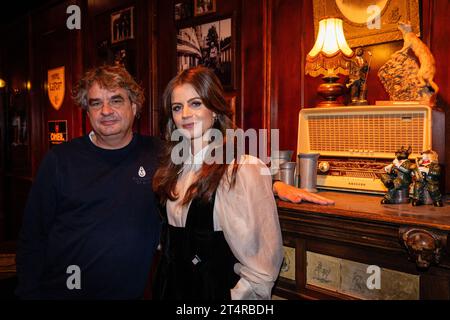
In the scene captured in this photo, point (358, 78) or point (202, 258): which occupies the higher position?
point (358, 78)

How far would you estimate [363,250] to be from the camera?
1.66 metres

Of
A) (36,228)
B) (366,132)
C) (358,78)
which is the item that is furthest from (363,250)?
(36,228)

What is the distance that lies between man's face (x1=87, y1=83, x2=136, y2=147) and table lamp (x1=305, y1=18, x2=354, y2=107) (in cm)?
100

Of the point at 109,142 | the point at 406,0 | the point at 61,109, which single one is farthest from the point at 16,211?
the point at 406,0

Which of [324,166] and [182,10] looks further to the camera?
[182,10]

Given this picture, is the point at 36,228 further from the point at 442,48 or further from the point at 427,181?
the point at 442,48

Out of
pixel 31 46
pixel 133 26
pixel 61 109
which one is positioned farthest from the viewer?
pixel 31 46

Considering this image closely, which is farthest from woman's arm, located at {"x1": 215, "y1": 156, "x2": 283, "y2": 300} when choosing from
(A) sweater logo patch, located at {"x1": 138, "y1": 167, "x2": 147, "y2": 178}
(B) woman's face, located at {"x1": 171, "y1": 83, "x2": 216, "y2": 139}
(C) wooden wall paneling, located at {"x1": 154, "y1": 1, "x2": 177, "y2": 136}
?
(C) wooden wall paneling, located at {"x1": 154, "y1": 1, "x2": 177, "y2": 136}

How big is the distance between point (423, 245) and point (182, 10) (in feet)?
8.58

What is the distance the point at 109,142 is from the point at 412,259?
1.42m

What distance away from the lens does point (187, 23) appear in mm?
3203

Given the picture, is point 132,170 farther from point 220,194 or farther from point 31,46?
point 31,46

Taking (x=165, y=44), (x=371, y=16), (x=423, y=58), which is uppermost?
(x=165, y=44)

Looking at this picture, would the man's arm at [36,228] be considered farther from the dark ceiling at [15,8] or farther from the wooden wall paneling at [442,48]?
the dark ceiling at [15,8]
